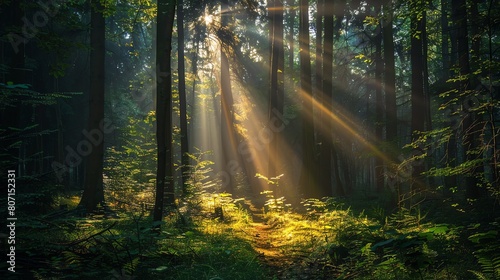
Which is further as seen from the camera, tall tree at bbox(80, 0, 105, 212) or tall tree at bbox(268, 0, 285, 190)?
tall tree at bbox(268, 0, 285, 190)

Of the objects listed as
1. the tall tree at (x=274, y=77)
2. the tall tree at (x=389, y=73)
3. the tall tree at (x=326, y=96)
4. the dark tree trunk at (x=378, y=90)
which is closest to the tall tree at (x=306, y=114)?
the tall tree at (x=326, y=96)

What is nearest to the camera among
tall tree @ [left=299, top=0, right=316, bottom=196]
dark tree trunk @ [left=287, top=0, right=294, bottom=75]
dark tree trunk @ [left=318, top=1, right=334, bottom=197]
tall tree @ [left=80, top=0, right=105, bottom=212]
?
tall tree @ [left=80, top=0, right=105, bottom=212]

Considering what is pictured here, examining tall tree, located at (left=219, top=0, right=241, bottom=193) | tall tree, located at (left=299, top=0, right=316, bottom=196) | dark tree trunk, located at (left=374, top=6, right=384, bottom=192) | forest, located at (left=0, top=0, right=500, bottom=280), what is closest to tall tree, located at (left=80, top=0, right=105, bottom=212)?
forest, located at (left=0, top=0, right=500, bottom=280)

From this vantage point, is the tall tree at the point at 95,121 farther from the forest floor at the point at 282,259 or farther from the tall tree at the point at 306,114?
the tall tree at the point at 306,114

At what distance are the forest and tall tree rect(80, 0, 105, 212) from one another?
5 cm

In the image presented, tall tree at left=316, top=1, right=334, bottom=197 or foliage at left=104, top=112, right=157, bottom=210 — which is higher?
tall tree at left=316, top=1, right=334, bottom=197

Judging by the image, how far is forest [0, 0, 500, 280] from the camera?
4.92 meters

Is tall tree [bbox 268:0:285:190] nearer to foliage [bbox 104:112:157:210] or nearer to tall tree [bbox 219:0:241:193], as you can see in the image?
foliage [bbox 104:112:157:210]

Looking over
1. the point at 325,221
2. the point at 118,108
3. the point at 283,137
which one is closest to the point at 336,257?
the point at 325,221

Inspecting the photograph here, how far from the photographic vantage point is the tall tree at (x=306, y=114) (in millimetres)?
14422

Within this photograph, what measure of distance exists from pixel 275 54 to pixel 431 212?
978 centimetres

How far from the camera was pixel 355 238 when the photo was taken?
7.29 m

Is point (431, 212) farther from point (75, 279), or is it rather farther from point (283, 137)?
point (283, 137)

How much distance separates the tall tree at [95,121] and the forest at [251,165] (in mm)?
50
